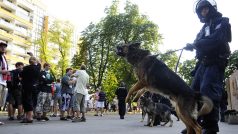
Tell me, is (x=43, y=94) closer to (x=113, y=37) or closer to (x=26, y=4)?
(x=113, y=37)

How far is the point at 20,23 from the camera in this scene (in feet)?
301

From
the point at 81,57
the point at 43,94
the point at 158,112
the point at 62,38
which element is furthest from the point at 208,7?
the point at 62,38

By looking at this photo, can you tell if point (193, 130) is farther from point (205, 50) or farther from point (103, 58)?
point (103, 58)

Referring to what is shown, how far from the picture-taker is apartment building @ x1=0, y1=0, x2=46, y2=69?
279 feet

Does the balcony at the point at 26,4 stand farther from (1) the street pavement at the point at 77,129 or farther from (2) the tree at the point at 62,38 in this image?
(1) the street pavement at the point at 77,129

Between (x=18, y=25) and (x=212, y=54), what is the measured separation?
301 feet

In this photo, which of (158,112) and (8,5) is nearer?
(158,112)

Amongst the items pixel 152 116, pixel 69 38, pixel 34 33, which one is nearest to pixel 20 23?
pixel 34 33

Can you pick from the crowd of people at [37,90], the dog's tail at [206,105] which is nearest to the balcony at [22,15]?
the crowd of people at [37,90]

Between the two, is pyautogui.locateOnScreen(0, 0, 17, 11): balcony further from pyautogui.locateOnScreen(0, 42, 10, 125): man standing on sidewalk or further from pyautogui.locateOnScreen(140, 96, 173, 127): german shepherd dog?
pyautogui.locateOnScreen(0, 42, 10, 125): man standing on sidewalk

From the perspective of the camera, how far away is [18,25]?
92500 mm

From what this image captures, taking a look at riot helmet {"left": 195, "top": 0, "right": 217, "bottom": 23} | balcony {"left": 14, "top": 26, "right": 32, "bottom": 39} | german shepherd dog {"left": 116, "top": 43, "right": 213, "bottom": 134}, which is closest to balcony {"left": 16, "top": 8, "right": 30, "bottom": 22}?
balcony {"left": 14, "top": 26, "right": 32, "bottom": 39}

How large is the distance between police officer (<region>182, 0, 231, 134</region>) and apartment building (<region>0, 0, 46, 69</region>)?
7735 cm

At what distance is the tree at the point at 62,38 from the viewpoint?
194ft
